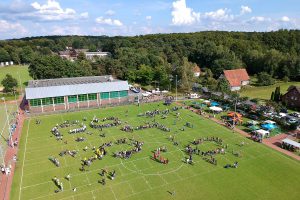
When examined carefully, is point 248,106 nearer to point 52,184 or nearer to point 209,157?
point 209,157

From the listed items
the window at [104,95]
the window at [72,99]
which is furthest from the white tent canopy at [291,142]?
the window at [72,99]

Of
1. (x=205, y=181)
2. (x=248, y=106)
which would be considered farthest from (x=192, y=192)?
(x=248, y=106)

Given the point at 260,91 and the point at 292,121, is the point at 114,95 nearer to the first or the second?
the point at 292,121

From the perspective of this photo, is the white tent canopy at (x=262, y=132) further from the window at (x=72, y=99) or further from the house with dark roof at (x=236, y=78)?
the window at (x=72, y=99)

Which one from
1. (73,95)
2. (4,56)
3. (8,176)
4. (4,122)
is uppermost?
(4,56)

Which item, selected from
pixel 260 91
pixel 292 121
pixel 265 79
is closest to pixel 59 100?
pixel 292 121
